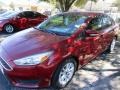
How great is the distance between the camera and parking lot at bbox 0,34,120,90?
16.1 ft

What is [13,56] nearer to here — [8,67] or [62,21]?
[8,67]

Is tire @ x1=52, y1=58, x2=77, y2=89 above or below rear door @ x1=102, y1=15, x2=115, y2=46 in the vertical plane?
below

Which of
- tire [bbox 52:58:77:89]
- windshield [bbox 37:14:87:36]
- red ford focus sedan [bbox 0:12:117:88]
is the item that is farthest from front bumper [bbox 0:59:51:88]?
windshield [bbox 37:14:87:36]

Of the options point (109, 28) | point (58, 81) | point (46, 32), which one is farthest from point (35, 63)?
point (109, 28)

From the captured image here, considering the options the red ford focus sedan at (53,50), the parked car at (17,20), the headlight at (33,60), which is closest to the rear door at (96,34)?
the red ford focus sedan at (53,50)

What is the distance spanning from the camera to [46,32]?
5.52 meters

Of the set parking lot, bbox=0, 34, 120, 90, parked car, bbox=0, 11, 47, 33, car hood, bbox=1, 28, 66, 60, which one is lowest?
parking lot, bbox=0, 34, 120, 90

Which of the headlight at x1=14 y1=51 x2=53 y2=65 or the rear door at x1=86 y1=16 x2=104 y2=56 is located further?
the rear door at x1=86 y1=16 x2=104 y2=56

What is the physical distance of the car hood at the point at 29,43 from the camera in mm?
4445

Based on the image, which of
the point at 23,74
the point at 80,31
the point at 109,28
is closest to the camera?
the point at 23,74

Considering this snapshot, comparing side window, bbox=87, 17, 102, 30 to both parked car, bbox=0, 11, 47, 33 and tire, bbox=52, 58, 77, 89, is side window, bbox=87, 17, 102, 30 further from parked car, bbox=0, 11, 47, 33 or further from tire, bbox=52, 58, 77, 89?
parked car, bbox=0, 11, 47, 33

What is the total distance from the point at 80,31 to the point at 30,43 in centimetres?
118

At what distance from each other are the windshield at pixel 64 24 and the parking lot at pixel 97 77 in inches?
44.4

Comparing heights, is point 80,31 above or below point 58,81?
above
